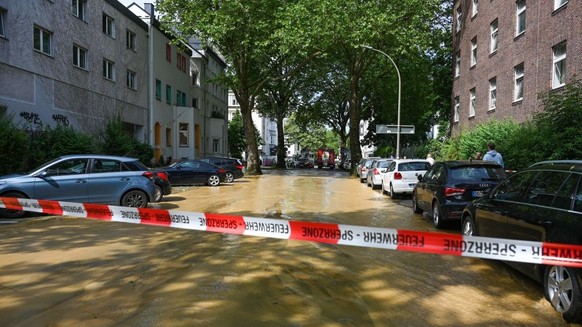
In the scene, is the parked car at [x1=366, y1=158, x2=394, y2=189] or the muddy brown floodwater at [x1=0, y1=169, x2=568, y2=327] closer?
the muddy brown floodwater at [x1=0, y1=169, x2=568, y2=327]

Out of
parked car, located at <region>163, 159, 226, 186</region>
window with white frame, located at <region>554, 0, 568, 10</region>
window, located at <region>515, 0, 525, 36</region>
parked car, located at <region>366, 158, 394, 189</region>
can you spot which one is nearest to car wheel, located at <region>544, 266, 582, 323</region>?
parked car, located at <region>366, 158, 394, 189</region>

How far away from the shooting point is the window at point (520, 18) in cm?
2109

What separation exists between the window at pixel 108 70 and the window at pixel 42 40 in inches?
216

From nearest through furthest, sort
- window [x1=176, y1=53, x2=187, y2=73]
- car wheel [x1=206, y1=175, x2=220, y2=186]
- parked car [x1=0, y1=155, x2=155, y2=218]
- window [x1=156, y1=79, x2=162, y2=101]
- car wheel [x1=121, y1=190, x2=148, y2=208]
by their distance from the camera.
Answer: parked car [x1=0, y1=155, x2=155, y2=218], car wheel [x1=121, y1=190, x2=148, y2=208], car wheel [x1=206, y1=175, x2=220, y2=186], window [x1=156, y1=79, x2=162, y2=101], window [x1=176, y1=53, x2=187, y2=73]

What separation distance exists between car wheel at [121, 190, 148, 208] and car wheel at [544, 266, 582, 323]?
9437mm

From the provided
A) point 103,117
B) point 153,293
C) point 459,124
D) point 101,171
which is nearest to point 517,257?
point 153,293

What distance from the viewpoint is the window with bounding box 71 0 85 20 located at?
883 inches

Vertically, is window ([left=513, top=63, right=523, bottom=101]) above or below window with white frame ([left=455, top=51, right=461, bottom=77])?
below

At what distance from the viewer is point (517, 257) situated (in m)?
4.54

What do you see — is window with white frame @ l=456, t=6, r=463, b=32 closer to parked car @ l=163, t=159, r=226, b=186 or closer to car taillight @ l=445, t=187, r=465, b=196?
parked car @ l=163, t=159, r=226, b=186

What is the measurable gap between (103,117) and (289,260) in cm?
2124

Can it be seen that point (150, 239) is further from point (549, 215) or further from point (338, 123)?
point (338, 123)

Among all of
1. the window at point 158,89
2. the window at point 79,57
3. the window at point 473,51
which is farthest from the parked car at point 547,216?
the window at point 158,89

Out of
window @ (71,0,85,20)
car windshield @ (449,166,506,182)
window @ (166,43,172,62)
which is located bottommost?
car windshield @ (449,166,506,182)
